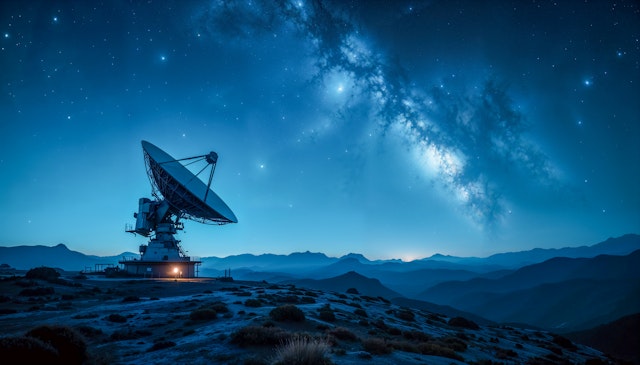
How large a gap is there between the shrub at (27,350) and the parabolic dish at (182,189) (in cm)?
3302

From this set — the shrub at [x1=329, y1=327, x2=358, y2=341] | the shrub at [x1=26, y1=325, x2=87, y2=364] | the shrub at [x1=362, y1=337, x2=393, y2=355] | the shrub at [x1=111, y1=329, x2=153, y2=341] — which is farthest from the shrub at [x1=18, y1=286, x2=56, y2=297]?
the shrub at [x1=362, y1=337, x2=393, y2=355]

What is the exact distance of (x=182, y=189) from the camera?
40.5 m

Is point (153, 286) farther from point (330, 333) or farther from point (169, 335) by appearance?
point (330, 333)

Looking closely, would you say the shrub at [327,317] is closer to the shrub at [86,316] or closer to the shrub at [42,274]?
the shrub at [86,316]

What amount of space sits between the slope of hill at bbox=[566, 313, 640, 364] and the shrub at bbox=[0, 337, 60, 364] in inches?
3601

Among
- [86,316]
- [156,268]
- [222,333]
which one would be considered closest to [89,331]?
[86,316]

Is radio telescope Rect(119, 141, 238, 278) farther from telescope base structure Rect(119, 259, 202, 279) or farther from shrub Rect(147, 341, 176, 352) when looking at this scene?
shrub Rect(147, 341, 176, 352)

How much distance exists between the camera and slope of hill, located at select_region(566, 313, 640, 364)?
220ft

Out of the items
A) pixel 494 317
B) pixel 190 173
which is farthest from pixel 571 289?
pixel 190 173

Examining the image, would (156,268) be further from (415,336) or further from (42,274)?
(415,336)

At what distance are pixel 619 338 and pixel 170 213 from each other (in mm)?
98516

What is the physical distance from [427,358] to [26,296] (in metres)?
31.1

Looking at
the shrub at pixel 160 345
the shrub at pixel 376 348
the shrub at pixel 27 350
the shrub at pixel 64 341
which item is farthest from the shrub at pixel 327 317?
the shrub at pixel 27 350

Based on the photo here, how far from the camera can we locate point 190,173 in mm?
45594
